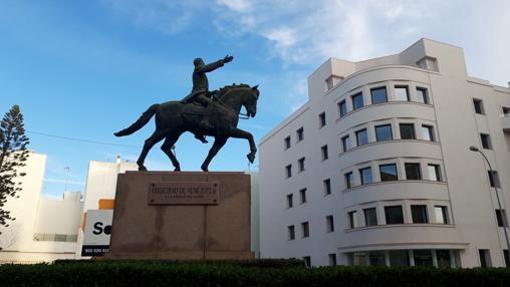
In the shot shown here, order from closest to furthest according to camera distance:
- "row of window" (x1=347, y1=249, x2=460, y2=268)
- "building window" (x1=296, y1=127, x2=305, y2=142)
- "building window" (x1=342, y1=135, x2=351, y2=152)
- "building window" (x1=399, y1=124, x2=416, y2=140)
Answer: "row of window" (x1=347, y1=249, x2=460, y2=268) → "building window" (x1=399, y1=124, x2=416, y2=140) → "building window" (x1=342, y1=135, x2=351, y2=152) → "building window" (x1=296, y1=127, x2=305, y2=142)

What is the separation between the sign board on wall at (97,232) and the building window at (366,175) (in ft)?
72.4

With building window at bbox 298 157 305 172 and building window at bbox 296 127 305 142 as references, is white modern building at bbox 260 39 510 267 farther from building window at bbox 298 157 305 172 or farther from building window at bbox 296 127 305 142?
building window at bbox 296 127 305 142

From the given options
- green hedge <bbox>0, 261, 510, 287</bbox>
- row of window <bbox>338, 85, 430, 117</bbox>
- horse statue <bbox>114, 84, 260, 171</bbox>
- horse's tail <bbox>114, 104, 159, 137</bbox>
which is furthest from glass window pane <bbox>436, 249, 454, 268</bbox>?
horse's tail <bbox>114, 104, 159, 137</bbox>

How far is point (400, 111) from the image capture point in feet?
123

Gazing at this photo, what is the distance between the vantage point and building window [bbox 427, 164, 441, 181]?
36.6 meters

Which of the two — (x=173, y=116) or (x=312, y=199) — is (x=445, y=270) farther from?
(x=312, y=199)

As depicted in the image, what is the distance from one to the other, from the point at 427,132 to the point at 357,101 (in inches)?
275

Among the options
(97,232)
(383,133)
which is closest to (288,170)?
(383,133)

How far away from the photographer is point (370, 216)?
120ft

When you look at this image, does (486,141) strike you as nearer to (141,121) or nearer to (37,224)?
(141,121)

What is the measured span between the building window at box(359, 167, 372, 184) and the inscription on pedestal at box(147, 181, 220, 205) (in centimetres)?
2803

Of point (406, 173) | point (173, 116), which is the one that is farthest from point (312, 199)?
point (173, 116)

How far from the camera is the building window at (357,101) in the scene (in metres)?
40.0

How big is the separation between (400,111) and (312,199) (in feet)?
46.7
